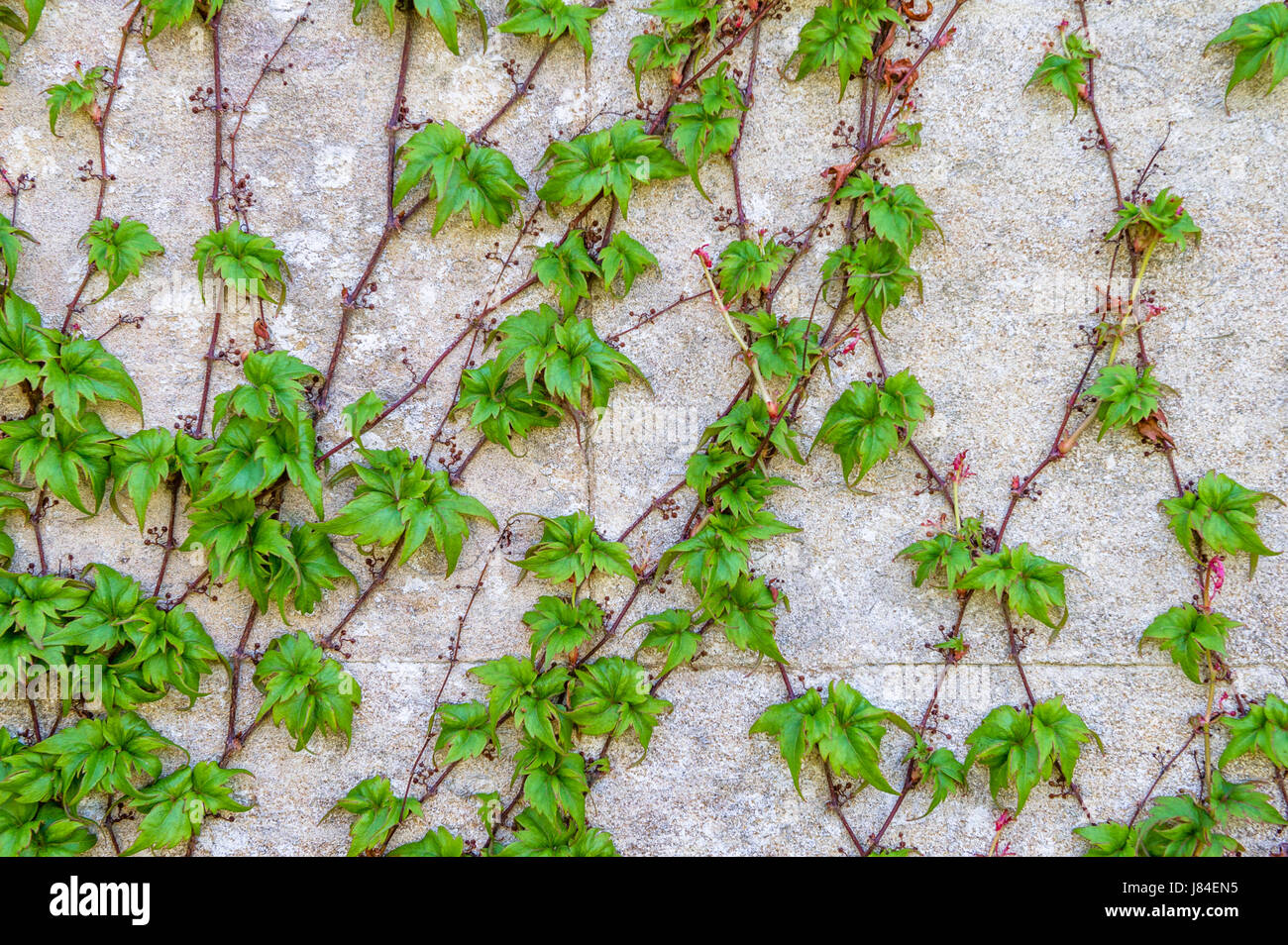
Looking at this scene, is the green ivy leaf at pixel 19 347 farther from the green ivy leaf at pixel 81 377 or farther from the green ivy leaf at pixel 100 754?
the green ivy leaf at pixel 100 754

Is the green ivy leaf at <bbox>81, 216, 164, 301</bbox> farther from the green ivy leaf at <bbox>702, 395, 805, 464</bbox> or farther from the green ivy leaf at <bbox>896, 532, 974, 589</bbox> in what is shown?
the green ivy leaf at <bbox>896, 532, 974, 589</bbox>

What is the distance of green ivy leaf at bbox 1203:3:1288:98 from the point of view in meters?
1.83

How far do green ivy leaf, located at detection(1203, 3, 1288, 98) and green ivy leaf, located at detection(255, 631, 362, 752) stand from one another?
2651mm

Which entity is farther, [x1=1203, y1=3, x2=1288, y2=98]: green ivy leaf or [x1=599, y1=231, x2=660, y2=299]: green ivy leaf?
[x1=599, y1=231, x2=660, y2=299]: green ivy leaf

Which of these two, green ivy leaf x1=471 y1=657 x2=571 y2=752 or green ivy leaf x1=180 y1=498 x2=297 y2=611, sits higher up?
green ivy leaf x1=180 y1=498 x2=297 y2=611

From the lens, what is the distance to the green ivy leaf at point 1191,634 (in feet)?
6.28

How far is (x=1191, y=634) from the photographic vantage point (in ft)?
6.34

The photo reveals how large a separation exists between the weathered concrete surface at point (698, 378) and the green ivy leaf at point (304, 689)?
7 cm

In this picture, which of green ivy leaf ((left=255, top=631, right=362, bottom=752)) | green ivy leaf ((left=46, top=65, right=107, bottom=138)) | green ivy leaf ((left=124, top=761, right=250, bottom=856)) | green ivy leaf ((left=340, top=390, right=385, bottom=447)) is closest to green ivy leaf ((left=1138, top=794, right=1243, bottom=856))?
green ivy leaf ((left=255, top=631, right=362, bottom=752))

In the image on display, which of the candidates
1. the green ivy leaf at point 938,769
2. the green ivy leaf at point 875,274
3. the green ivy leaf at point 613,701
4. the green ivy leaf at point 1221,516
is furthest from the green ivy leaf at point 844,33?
the green ivy leaf at point 938,769

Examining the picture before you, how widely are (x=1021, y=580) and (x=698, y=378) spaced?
0.96m

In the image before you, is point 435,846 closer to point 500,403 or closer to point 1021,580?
point 500,403
